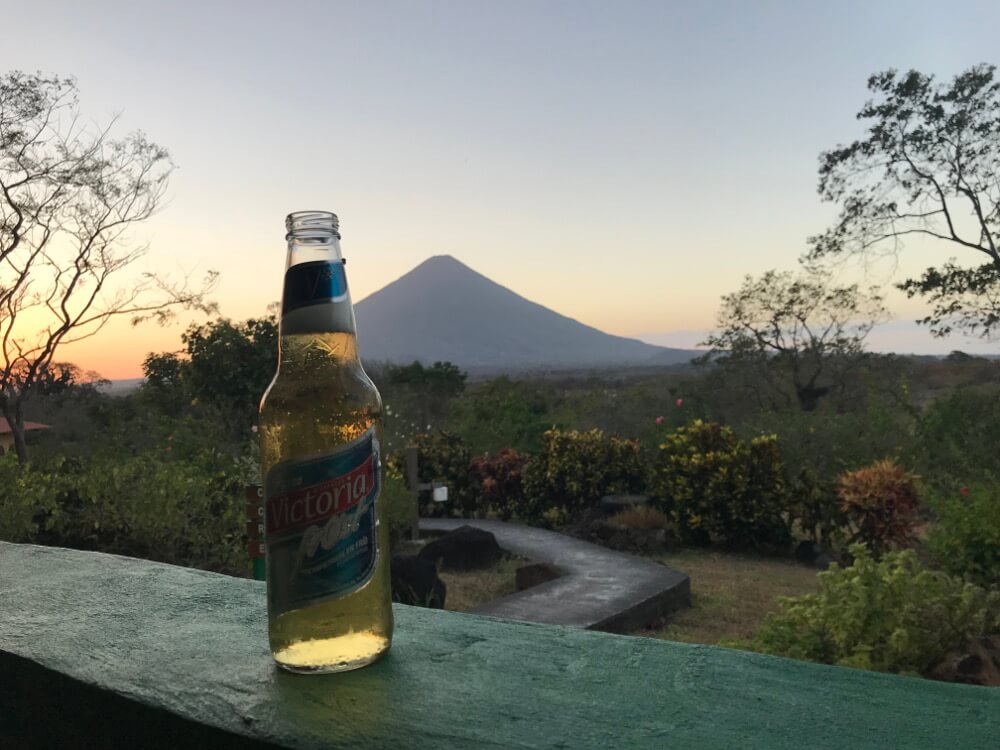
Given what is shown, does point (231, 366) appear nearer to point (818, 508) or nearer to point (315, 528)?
point (818, 508)

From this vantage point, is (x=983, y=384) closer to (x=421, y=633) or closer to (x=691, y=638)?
(x=691, y=638)

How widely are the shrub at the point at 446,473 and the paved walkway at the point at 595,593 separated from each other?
9.40 ft

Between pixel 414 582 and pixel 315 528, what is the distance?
4.58 meters

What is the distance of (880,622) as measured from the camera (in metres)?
2.75

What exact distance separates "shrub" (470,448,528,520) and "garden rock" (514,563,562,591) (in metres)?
3.54

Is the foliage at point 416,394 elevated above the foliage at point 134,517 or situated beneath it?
elevated above

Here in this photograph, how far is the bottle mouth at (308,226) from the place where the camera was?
43.7 inches

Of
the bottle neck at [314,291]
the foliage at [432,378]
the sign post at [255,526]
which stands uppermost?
the foliage at [432,378]

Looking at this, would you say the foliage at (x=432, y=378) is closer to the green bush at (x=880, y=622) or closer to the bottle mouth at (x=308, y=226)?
the green bush at (x=880, y=622)

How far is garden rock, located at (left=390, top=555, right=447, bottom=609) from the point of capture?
5.36 meters

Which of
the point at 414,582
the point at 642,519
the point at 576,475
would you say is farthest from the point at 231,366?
the point at 414,582

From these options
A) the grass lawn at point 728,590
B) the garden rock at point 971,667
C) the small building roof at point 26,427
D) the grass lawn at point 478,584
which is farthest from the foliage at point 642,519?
the small building roof at point 26,427

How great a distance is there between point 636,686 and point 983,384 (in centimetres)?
1577

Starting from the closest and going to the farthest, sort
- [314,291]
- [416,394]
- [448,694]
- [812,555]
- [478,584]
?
[448,694], [314,291], [478,584], [812,555], [416,394]
